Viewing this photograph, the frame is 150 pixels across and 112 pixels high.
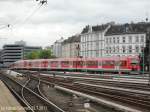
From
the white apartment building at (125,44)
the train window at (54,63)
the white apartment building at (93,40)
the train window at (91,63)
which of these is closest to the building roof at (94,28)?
the white apartment building at (93,40)

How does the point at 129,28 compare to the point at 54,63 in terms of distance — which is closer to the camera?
the point at 54,63

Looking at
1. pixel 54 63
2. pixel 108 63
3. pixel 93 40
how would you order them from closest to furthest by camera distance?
pixel 108 63 < pixel 54 63 < pixel 93 40

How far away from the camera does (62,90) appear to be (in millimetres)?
38062

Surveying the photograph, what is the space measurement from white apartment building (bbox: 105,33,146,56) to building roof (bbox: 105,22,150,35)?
3.93 feet

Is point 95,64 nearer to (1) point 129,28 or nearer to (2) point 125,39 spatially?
(1) point 129,28

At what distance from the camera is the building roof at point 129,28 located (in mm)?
145625

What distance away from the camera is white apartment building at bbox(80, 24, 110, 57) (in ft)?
535

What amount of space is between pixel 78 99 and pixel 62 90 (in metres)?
8.13

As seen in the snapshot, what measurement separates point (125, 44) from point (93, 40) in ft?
73.1

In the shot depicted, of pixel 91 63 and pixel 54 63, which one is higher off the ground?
pixel 54 63

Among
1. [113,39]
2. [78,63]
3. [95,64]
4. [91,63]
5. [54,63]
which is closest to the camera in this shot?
[95,64]

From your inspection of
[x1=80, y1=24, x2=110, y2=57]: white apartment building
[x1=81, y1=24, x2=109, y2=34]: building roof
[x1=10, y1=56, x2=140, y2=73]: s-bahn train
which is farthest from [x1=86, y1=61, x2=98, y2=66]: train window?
[x1=81, y1=24, x2=109, y2=34]: building roof

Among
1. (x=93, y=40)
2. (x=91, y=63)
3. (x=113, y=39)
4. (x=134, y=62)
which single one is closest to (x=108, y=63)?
(x=134, y=62)

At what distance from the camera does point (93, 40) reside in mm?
171000
